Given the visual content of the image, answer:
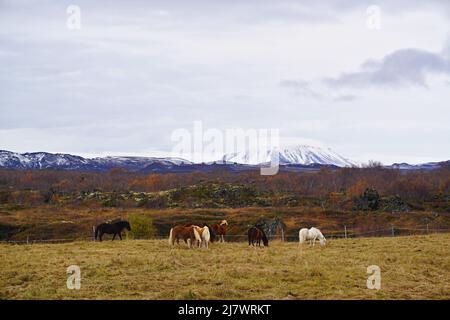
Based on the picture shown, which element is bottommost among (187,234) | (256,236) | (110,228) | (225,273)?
(225,273)

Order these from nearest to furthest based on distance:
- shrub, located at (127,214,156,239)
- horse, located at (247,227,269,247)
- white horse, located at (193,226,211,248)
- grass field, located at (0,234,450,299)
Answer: grass field, located at (0,234,450,299), white horse, located at (193,226,211,248), horse, located at (247,227,269,247), shrub, located at (127,214,156,239)

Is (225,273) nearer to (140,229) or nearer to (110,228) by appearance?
(110,228)

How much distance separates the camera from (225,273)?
14.5 m

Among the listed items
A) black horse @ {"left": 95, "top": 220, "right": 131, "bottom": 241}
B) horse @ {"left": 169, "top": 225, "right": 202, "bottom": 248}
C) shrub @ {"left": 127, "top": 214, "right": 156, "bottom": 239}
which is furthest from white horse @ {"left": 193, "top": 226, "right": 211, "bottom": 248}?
shrub @ {"left": 127, "top": 214, "right": 156, "bottom": 239}

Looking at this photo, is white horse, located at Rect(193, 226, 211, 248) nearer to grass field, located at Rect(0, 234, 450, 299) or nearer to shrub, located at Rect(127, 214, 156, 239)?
grass field, located at Rect(0, 234, 450, 299)

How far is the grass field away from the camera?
12.5 meters

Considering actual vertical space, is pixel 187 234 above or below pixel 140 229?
above

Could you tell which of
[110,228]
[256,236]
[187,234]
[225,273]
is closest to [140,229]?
[110,228]

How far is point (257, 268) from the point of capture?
51.5 ft

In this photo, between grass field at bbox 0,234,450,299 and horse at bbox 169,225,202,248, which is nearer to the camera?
grass field at bbox 0,234,450,299

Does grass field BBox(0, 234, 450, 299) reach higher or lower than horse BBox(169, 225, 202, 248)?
lower

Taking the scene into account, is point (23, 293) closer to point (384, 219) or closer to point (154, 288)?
point (154, 288)

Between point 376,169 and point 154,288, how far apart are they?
14063 cm
